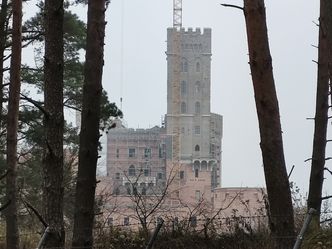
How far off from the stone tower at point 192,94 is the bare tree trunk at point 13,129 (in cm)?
8380


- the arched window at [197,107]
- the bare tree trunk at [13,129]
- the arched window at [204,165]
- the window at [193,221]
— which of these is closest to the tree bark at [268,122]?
the window at [193,221]

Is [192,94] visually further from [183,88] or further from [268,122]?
[268,122]

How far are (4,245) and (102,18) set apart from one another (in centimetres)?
918

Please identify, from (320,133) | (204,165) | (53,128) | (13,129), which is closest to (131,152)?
(204,165)

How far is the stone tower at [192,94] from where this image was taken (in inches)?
4107

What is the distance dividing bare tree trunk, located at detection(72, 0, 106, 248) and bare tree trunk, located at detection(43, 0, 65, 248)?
3.37 feet

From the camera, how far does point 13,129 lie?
1432 centimetres

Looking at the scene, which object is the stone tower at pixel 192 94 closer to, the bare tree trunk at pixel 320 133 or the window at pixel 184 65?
the window at pixel 184 65

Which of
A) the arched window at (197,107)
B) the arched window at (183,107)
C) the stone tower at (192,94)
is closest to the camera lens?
the stone tower at (192,94)

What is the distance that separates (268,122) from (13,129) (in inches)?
342

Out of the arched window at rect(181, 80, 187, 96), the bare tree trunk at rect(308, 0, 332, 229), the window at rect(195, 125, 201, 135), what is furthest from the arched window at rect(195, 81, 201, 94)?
the bare tree trunk at rect(308, 0, 332, 229)

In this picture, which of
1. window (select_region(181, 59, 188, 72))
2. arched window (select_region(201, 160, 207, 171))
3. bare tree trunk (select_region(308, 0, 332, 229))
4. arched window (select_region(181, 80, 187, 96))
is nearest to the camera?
bare tree trunk (select_region(308, 0, 332, 229))

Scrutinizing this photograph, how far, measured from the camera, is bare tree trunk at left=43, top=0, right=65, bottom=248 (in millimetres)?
5758

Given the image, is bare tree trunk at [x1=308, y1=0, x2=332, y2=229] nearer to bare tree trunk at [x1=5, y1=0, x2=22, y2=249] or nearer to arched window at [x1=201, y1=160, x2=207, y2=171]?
bare tree trunk at [x1=5, y1=0, x2=22, y2=249]
